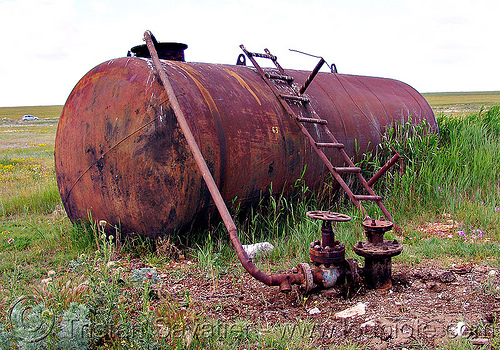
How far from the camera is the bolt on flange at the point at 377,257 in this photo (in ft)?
9.57

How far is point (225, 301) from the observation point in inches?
113

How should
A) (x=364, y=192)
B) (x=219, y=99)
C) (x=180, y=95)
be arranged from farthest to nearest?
(x=364, y=192) < (x=219, y=99) < (x=180, y=95)

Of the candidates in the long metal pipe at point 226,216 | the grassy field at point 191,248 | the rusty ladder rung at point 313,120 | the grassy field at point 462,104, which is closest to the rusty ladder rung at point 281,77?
the rusty ladder rung at point 313,120

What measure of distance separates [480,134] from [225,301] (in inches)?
229

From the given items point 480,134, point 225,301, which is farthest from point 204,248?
point 480,134

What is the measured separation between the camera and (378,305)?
8.83ft

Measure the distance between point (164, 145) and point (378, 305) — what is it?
2.04 meters

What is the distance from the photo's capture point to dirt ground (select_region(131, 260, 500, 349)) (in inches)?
90.6

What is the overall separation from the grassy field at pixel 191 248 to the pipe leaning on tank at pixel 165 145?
25 centimetres

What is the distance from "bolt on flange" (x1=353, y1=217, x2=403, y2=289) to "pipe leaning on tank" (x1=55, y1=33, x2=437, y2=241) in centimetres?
133

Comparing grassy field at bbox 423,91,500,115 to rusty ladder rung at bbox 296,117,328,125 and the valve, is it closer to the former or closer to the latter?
rusty ladder rung at bbox 296,117,328,125

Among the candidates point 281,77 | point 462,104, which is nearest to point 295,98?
point 281,77

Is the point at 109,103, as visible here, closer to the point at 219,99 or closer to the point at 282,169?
the point at 219,99
